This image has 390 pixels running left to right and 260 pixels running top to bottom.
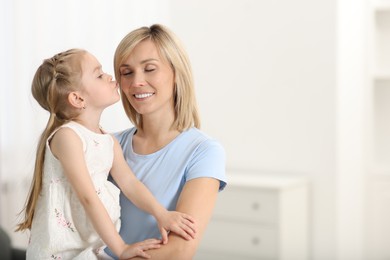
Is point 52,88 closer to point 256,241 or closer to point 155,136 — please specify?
point 155,136

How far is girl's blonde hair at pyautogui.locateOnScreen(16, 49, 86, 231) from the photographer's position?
167cm

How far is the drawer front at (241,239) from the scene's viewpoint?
3.60m

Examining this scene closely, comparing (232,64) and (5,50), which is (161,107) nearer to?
(5,50)

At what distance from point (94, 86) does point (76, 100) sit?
57mm

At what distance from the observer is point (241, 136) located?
4.13 m

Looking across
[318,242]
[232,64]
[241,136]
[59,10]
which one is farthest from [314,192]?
[59,10]

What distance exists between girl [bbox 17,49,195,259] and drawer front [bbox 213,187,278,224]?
1935mm

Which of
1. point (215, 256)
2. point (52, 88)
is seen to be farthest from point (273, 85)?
point (52, 88)

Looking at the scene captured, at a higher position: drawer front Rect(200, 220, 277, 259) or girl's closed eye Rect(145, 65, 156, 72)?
girl's closed eye Rect(145, 65, 156, 72)

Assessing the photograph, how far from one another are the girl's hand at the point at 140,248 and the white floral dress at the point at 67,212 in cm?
8

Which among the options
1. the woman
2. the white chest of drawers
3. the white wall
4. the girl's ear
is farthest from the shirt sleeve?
the white wall

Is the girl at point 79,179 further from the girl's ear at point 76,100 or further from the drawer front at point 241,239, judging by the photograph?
the drawer front at point 241,239

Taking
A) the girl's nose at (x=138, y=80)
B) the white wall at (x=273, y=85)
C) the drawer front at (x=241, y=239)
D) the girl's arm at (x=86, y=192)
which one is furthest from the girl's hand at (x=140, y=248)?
the white wall at (x=273, y=85)

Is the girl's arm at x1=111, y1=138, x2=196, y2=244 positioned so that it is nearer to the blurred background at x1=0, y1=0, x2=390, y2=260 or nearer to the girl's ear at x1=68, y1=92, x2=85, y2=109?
the girl's ear at x1=68, y1=92, x2=85, y2=109
